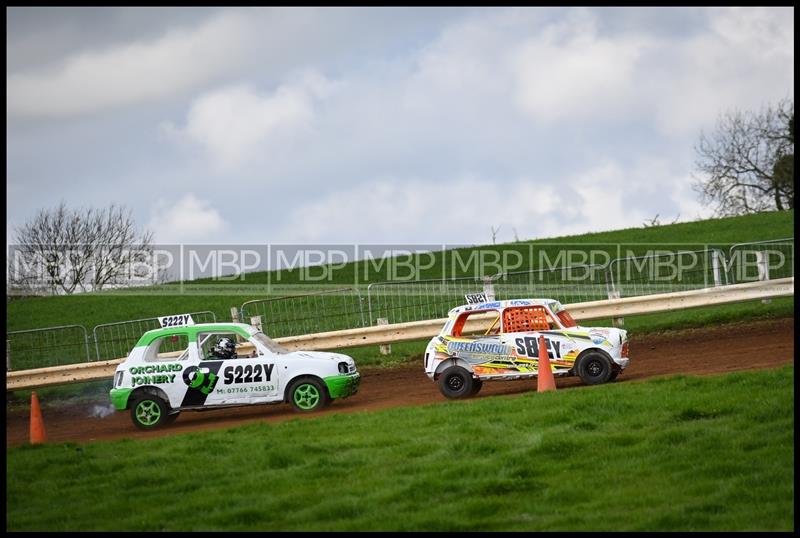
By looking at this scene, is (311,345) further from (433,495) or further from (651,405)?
(433,495)

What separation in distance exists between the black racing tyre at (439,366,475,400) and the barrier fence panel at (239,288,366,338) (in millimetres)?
7333

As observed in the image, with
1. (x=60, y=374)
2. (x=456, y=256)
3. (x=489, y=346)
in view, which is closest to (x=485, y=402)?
(x=489, y=346)

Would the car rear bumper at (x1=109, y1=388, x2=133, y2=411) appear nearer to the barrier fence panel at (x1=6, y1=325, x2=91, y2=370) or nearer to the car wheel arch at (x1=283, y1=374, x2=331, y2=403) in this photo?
the car wheel arch at (x1=283, y1=374, x2=331, y2=403)

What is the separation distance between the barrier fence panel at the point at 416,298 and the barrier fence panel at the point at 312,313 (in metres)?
0.42

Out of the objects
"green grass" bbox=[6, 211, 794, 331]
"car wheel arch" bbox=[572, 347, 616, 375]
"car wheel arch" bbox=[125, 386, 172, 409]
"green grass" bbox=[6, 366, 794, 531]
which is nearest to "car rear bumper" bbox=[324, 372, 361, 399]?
"green grass" bbox=[6, 366, 794, 531]

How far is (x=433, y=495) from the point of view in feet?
34.4

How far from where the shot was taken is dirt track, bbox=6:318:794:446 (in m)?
17.3

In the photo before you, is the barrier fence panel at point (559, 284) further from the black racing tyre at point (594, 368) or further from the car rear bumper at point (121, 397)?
the car rear bumper at point (121, 397)

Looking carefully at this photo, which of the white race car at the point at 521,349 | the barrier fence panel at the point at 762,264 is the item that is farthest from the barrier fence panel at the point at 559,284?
the white race car at the point at 521,349

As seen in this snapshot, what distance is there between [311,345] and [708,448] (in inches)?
504

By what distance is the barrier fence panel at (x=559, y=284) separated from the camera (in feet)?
78.1

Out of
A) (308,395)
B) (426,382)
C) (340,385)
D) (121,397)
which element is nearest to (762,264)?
(426,382)

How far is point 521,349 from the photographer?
17203 millimetres

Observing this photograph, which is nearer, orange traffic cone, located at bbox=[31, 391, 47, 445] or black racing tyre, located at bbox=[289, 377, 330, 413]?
orange traffic cone, located at bbox=[31, 391, 47, 445]
